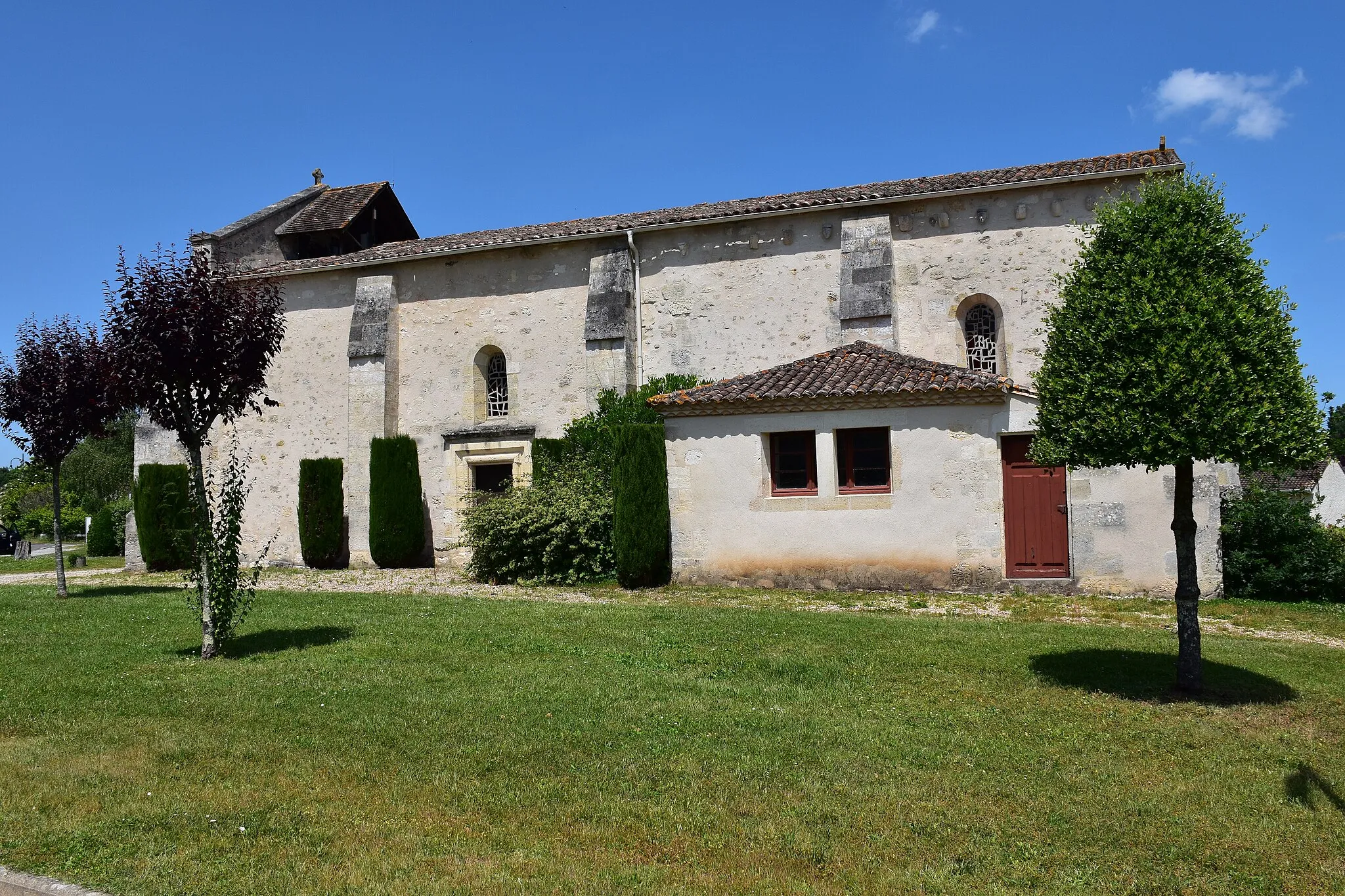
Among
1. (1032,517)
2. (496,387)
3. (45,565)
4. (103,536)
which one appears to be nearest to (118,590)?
(496,387)

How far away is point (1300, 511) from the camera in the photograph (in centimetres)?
1311

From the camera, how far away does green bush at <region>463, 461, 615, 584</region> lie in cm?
1518

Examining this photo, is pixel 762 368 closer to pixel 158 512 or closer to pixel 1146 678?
pixel 1146 678

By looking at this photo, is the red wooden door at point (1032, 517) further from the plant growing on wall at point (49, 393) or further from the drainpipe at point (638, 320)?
the plant growing on wall at point (49, 393)

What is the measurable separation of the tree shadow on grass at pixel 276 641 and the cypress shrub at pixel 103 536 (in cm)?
2489

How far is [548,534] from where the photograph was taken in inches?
599

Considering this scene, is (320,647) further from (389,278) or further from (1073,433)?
(389,278)

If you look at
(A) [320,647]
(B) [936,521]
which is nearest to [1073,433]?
(B) [936,521]

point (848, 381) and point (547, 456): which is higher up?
point (848, 381)

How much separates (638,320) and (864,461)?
6.04 m

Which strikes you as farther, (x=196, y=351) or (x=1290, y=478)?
(x=1290, y=478)

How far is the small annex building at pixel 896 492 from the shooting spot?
12.5 meters

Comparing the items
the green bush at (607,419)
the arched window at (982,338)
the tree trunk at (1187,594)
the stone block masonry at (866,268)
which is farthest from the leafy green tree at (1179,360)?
the green bush at (607,419)

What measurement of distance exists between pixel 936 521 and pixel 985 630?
3.32 m
